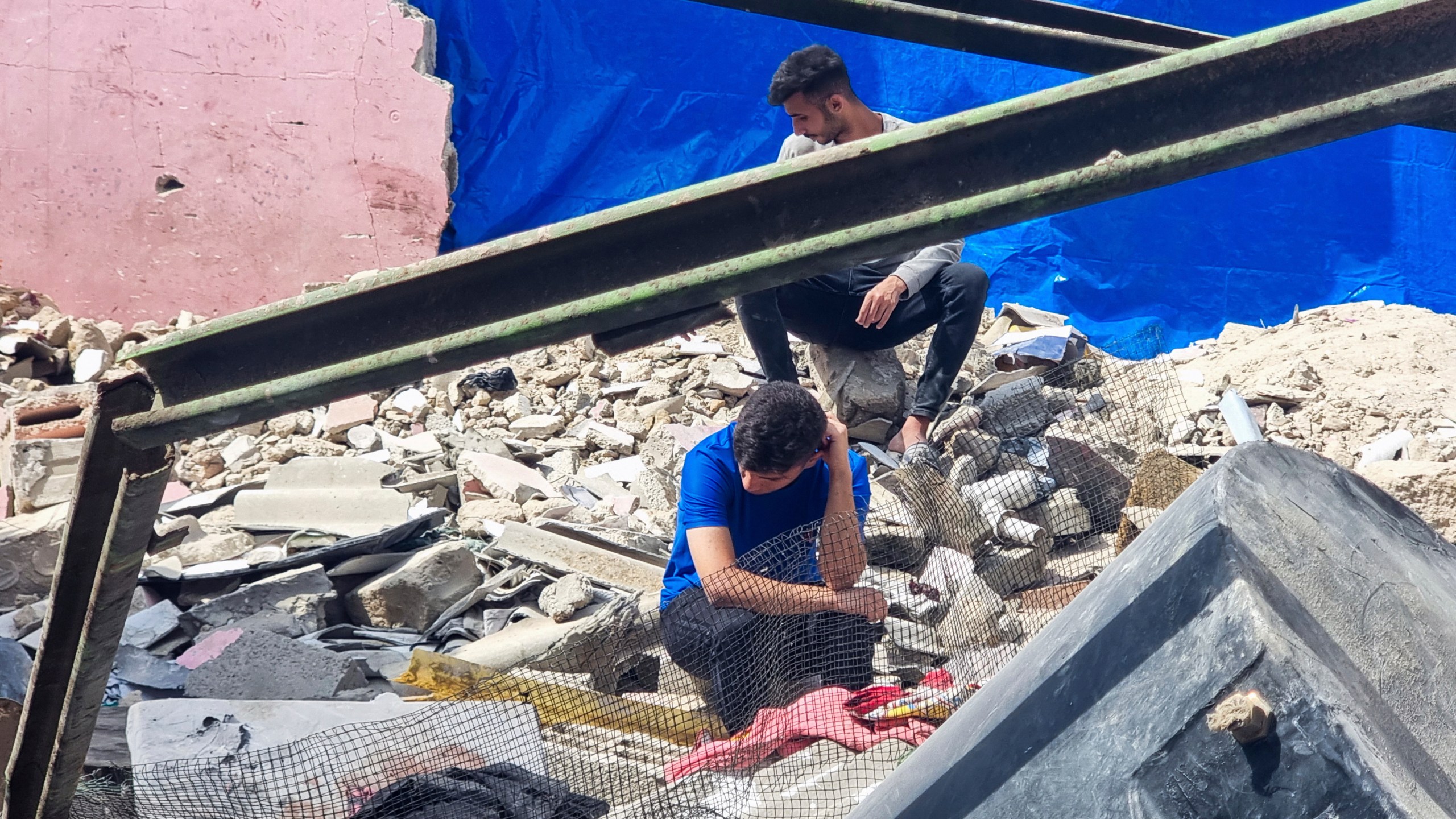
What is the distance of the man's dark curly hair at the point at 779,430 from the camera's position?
3.29m

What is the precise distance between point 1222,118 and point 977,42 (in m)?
1.61

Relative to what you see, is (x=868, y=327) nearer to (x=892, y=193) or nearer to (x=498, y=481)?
(x=498, y=481)

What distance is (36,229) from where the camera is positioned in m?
7.10

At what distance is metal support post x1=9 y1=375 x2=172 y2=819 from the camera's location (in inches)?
78.0

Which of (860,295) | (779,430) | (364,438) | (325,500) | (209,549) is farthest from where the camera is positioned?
(364,438)

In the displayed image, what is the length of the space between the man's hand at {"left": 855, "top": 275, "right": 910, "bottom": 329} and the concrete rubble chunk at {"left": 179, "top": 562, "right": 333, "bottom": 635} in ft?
8.41

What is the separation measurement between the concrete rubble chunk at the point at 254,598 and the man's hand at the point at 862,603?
2.27m

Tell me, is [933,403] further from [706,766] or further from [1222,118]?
[1222,118]

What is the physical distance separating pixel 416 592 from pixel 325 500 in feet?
3.83

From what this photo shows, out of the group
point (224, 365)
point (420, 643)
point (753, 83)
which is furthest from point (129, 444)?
point (753, 83)

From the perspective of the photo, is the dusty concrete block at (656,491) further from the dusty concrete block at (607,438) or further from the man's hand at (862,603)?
the man's hand at (862,603)

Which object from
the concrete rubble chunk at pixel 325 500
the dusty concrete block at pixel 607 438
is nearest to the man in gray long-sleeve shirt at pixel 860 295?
the dusty concrete block at pixel 607 438

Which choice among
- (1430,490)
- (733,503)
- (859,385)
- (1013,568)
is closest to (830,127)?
(859,385)

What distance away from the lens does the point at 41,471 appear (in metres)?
5.34
